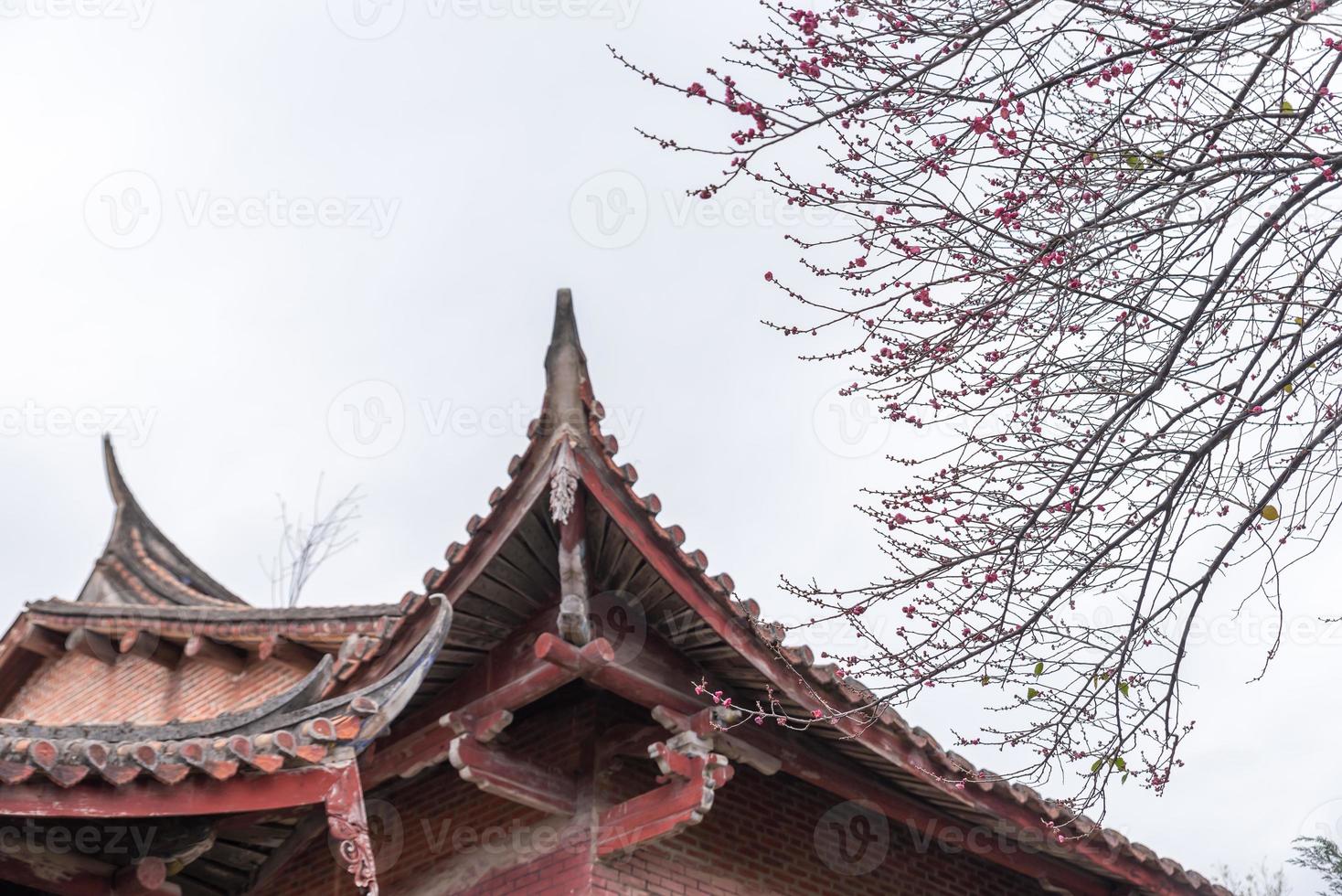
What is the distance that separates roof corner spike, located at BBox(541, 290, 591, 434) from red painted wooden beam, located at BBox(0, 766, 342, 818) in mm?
1773

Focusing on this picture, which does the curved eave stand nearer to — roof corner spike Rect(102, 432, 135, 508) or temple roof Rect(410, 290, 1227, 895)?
temple roof Rect(410, 290, 1227, 895)

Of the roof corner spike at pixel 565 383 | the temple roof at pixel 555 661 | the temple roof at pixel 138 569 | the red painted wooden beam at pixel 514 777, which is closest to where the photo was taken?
the temple roof at pixel 555 661

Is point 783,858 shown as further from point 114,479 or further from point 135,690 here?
point 114,479

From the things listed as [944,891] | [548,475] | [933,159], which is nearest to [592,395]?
[548,475]

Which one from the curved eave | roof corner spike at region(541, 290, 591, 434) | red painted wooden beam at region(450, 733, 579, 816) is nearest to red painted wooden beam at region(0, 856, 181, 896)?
the curved eave

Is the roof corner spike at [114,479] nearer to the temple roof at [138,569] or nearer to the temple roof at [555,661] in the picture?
the temple roof at [138,569]

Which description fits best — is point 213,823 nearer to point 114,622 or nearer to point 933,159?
point 933,159

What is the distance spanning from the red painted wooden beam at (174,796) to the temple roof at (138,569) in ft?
18.9

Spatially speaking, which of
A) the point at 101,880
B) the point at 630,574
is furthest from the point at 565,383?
the point at 101,880

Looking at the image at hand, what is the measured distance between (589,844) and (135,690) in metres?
4.82

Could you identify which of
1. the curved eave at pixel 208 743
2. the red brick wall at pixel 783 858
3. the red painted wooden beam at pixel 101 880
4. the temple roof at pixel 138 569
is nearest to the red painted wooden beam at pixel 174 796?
the curved eave at pixel 208 743

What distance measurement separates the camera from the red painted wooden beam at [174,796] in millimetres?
4746

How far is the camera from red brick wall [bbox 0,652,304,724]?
29.7ft

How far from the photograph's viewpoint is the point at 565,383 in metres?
6.11
